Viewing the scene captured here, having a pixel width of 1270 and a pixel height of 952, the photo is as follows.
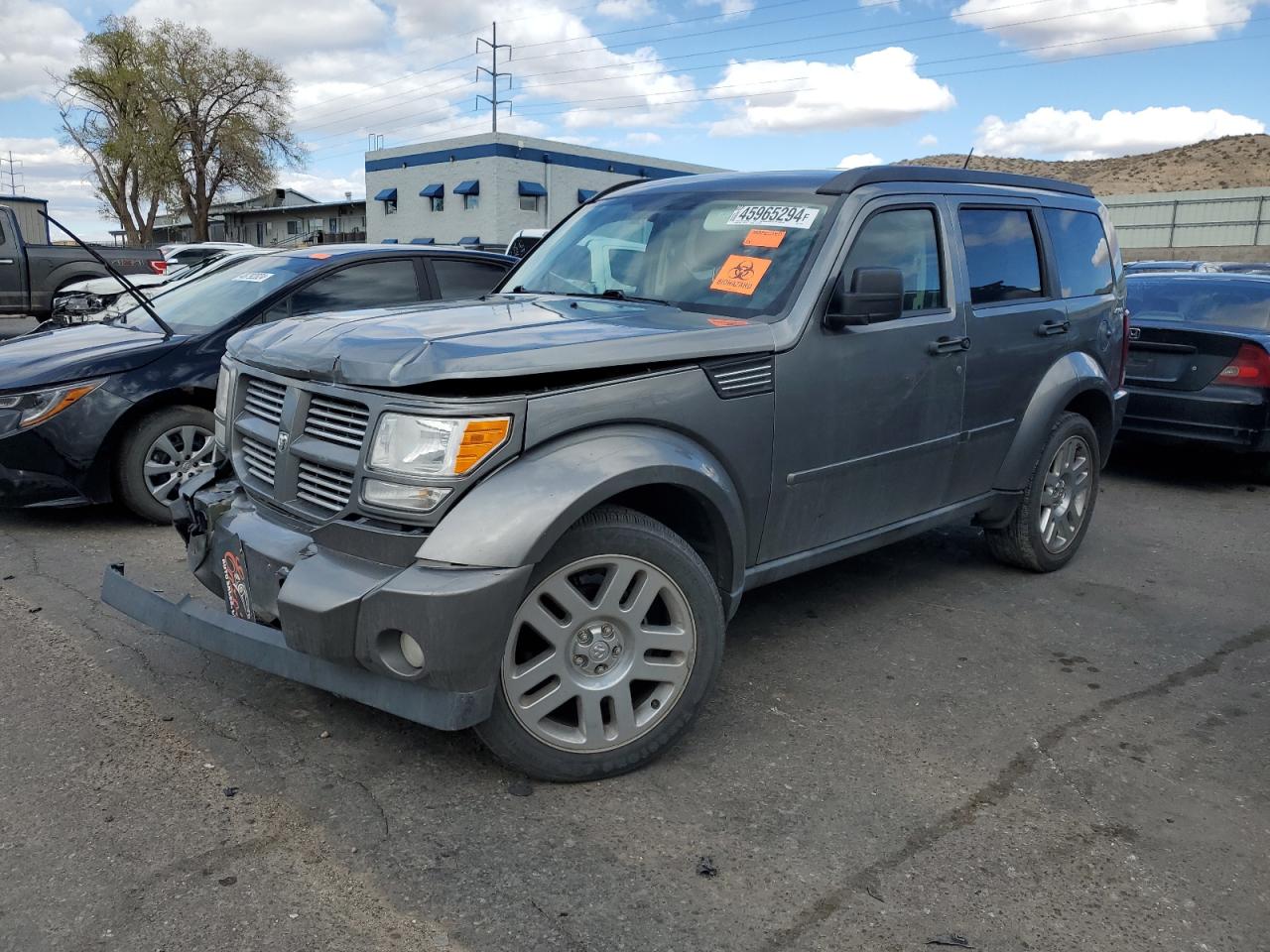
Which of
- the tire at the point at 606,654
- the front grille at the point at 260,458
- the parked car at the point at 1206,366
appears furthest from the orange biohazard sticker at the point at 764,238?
the parked car at the point at 1206,366

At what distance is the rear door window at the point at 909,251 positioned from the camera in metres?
4.04

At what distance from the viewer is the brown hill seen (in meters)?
78.5

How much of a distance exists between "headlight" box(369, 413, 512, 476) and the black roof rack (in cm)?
190

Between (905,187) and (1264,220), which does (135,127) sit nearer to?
(1264,220)

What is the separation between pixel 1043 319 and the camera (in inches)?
195

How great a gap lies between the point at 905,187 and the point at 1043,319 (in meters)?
1.15

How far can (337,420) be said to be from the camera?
3.05m

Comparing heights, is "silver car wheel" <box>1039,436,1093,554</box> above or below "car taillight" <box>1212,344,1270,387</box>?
below

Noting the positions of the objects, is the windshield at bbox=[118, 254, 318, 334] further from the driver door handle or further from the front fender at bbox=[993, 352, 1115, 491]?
the front fender at bbox=[993, 352, 1115, 491]

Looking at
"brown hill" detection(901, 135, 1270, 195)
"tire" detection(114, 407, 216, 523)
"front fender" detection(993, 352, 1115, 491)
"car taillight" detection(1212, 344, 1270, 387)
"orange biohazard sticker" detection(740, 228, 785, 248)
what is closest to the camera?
"orange biohazard sticker" detection(740, 228, 785, 248)

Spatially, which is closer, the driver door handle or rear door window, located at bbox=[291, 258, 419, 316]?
the driver door handle

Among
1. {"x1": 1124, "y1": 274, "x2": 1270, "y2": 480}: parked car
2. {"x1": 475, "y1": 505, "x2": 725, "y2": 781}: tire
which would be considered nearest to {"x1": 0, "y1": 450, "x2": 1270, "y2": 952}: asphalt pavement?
{"x1": 475, "y1": 505, "x2": 725, "y2": 781}: tire

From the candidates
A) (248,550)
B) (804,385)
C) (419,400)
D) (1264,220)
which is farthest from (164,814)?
(1264,220)

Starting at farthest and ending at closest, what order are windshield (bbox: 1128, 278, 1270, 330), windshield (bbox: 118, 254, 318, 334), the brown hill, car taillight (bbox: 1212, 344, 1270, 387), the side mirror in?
the brown hill < windshield (bbox: 1128, 278, 1270, 330) < car taillight (bbox: 1212, 344, 1270, 387) < windshield (bbox: 118, 254, 318, 334) < the side mirror
